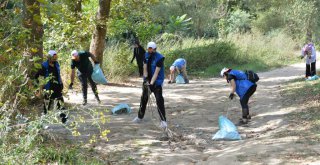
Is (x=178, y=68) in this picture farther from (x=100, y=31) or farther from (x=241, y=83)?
(x=241, y=83)

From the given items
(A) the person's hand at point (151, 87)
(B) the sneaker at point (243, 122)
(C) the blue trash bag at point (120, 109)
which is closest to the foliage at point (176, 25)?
(C) the blue trash bag at point (120, 109)

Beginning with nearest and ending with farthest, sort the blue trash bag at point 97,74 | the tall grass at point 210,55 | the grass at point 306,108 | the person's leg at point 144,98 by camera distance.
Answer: the grass at point 306,108 < the person's leg at point 144,98 < the blue trash bag at point 97,74 < the tall grass at point 210,55

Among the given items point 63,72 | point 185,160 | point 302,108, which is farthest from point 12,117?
point 63,72

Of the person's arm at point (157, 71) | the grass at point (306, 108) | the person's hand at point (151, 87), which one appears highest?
the person's arm at point (157, 71)

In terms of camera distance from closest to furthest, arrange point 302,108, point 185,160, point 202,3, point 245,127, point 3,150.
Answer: point 3,150, point 185,160, point 245,127, point 302,108, point 202,3

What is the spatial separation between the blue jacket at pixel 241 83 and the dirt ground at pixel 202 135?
0.76 metres

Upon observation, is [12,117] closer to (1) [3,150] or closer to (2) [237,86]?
(1) [3,150]

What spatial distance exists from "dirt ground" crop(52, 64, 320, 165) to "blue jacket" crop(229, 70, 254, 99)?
758 millimetres

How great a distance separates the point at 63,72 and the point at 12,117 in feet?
31.7

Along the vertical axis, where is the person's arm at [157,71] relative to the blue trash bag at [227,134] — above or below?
above

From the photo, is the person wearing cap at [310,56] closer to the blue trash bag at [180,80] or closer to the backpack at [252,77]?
the blue trash bag at [180,80]

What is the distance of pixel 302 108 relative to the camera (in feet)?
31.5

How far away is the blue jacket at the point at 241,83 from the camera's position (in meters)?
9.05

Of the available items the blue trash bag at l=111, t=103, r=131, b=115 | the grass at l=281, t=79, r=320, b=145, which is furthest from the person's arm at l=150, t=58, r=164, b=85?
the grass at l=281, t=79, r=320, b=145
